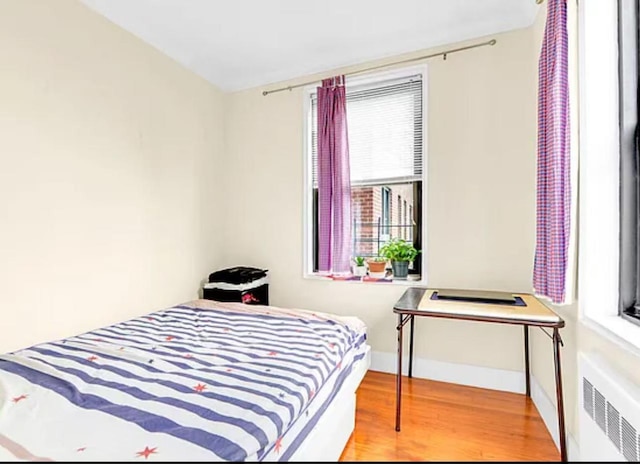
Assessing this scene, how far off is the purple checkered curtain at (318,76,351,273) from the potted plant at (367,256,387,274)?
0.19 m

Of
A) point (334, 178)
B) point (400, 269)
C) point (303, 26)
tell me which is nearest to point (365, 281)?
point (400, 269)

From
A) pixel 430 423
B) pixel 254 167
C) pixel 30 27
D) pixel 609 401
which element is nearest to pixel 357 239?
pixel 254 167

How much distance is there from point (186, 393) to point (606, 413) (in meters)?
1.50

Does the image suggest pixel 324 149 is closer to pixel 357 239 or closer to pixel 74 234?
pixel 357 239

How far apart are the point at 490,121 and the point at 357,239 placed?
4.42 ft

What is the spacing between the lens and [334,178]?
281 centimetres

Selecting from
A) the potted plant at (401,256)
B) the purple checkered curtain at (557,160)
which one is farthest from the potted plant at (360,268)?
the purple checkered curtain at (557,160)

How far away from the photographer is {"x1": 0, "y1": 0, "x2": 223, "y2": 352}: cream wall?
69.1 inches

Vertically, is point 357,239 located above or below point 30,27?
below

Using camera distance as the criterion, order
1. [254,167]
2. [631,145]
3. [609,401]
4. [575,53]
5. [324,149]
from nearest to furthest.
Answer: [609,401] → [631,145] → [575,53] → [324,149] → [254,167]

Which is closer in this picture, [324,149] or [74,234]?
[74,234]

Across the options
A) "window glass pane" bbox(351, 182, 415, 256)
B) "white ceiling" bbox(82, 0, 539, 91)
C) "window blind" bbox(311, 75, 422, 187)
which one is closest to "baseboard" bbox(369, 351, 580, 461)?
"window glass pane" bbox(351, 182, 415, 256)

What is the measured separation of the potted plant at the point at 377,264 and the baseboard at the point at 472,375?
66cm

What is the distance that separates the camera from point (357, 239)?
2939 mm
